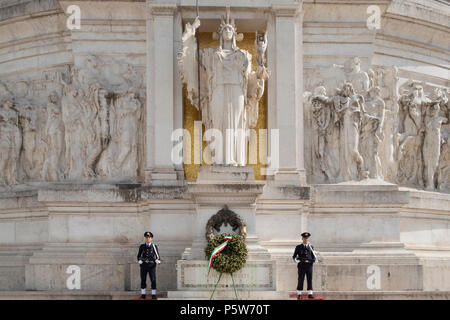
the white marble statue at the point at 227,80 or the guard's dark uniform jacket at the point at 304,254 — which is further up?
the white marble statue at the point at 227,80

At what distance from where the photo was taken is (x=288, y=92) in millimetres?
23062

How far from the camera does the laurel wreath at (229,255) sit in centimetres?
2000

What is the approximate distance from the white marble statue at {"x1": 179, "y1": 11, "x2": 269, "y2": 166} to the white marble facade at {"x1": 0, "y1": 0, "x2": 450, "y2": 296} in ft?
0.37

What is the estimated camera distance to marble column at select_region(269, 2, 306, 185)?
22.8 m

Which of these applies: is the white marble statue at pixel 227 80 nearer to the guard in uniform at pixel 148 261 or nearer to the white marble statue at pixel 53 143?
the guard in uniform at pixel 148 261

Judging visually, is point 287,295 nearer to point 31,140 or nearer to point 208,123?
point 208,123

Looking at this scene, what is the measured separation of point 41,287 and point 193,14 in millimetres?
8089

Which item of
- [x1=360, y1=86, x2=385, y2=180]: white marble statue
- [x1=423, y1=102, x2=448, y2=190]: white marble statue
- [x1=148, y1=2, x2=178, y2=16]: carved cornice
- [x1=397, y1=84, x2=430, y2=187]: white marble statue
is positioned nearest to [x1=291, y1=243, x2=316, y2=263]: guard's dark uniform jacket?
[x1=360, y1=86, x2=385, y2=180]: white marble statue

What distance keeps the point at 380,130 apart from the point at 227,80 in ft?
15.4

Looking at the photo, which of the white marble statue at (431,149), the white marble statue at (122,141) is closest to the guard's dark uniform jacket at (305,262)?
the white marble statue at (122,141)

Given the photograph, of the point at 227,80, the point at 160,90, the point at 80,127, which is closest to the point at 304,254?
the point at 227,80

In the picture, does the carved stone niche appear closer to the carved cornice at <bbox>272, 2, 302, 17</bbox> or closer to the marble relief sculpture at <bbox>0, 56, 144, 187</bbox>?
the marble relief sculpture at <bbox>0, 56, 144, 187</bbox>

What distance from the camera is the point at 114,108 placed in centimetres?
2348

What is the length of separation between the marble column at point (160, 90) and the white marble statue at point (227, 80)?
2.51 ft
